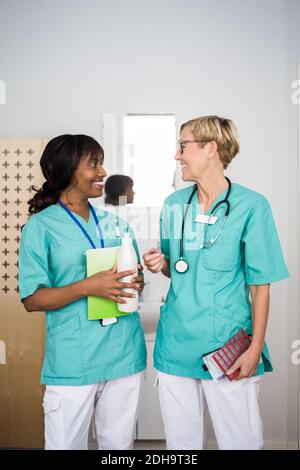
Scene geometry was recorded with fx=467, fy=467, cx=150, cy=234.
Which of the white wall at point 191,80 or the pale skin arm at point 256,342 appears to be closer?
the pale skin arm at point 256,342

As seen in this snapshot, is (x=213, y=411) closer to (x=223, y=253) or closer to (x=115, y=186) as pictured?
(x=223, y=253)

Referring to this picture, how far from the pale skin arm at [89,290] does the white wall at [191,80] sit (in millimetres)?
1312

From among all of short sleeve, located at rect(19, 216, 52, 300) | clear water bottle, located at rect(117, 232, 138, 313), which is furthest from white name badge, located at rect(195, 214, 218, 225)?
short sleeve, located at rect(19, 216, 52, 300)

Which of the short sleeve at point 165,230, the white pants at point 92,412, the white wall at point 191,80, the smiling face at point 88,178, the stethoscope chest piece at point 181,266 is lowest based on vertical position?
the white pants at point 92,412

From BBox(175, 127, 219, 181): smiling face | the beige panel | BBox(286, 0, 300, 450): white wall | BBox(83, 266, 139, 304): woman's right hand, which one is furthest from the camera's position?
BBox(286, 0, 300, 450): white wall

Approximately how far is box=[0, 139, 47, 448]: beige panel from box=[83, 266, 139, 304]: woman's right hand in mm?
1067

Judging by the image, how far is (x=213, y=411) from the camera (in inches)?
50.5

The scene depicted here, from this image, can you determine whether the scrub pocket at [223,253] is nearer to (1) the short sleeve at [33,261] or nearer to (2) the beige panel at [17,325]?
(1) the short sleeve at [33,261]

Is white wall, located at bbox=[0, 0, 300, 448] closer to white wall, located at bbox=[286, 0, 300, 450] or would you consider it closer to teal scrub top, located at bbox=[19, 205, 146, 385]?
white wall, located at bbox=[286, 0, 300, 450]

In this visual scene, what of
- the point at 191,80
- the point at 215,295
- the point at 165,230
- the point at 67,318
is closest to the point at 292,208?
the point at 191,80

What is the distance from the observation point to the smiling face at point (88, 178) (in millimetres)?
1345

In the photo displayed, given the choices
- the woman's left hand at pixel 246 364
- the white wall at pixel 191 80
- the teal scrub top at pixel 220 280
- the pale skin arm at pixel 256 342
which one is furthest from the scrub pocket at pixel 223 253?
the white wall at pixel 191 80

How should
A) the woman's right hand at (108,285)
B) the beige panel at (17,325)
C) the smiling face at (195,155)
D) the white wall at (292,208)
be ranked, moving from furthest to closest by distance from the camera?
the white wall at (292,208), the beige panel at (17,325), the smiling face at (195,155), the woman's right hand at (108,285)

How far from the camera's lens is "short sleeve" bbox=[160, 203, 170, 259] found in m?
1.45
